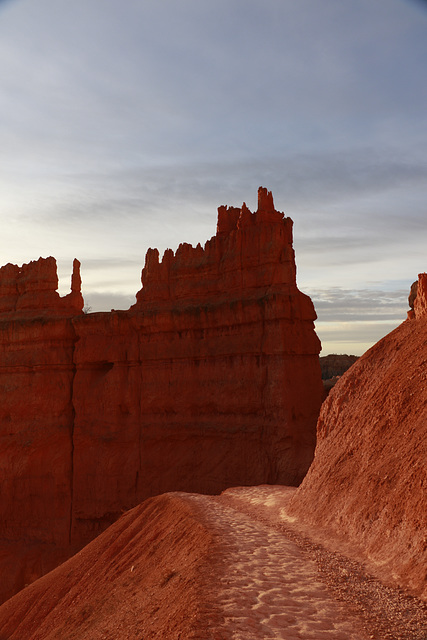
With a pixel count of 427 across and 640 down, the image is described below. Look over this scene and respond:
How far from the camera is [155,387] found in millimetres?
A: 27859

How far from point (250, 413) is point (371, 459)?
41.2 feet

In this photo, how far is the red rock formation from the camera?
9492 millimetres

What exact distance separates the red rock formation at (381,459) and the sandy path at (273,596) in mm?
1203

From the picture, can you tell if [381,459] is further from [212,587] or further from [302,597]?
[212,587]

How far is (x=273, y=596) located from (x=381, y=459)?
4.29 metres

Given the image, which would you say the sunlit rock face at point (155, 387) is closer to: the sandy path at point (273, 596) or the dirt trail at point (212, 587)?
the dirt trail at point (212, 587)

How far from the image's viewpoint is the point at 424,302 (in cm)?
1376

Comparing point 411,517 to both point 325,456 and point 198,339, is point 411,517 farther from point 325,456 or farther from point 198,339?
point 198,339

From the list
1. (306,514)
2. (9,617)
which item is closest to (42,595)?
(9,617)

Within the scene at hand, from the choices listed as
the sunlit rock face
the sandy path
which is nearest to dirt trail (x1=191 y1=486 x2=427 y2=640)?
the sandy path

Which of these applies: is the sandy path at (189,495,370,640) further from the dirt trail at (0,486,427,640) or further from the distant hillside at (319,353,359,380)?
the distant hillside at (319,353,359,380)

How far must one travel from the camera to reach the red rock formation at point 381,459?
9492mm

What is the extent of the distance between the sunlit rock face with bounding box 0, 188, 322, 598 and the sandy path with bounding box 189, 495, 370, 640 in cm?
1171

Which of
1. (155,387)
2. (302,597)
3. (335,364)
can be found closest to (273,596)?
(302,597)
